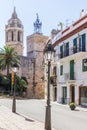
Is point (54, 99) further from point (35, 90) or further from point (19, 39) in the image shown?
point (19, 39)

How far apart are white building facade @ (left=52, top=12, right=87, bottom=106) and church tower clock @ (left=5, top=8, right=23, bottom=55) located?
118ft

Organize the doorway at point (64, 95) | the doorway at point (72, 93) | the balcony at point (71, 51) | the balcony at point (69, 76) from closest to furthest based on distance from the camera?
the balcony at point (71, 51)
the balcony at point (69, 76)
the doorway at point (72, 93)
the doorway at point (64, 95)

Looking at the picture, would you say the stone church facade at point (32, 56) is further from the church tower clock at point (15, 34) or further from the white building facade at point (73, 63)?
the white building facade at point (73, 63)

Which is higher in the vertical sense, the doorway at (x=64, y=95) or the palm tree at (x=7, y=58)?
the palm tree at (x=7, y=58)

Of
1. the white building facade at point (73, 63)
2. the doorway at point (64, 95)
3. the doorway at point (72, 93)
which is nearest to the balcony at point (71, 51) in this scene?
the white building facade at point (73, 63)

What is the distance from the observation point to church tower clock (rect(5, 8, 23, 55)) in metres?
75.5

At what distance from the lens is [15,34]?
249ft

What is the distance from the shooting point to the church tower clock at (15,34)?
75.5m

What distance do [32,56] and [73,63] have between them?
1309 inches

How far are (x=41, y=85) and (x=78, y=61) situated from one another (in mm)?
33684

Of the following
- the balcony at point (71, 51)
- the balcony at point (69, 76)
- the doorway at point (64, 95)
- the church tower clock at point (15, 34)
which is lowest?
the doorway at point (64, 95)

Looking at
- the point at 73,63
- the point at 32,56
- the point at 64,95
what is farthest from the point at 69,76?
the point at 32,56

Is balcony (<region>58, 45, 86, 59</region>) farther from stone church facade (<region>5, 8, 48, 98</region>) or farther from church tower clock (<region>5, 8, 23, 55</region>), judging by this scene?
church tower clock (<region>5, 8, 23, 55</region>)

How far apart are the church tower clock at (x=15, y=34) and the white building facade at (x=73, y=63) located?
36.0 metres
